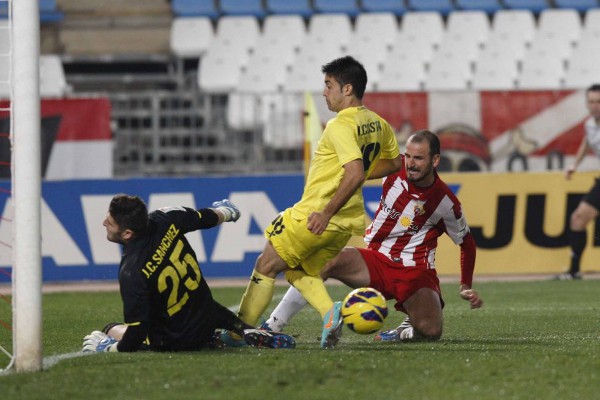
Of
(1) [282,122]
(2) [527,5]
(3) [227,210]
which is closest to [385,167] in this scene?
(3) [227,210]

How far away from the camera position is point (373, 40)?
65.6ft

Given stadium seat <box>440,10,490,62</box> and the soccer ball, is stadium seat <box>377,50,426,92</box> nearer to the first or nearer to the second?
stadium seat <box>440,10,490,62</box>

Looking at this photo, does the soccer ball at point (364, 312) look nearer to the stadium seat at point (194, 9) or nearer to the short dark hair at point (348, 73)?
the short dark hair at point (348, 73)

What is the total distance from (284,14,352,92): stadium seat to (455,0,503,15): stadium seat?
2.10 meters

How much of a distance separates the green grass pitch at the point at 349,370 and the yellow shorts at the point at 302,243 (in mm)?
506

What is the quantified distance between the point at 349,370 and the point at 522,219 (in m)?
8.42

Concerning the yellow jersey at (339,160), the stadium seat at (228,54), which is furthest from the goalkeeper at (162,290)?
the stadium seat at (228,54)

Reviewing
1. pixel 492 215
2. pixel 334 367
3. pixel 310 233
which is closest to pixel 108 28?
pixel 492 215

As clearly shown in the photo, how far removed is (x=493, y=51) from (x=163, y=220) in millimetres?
13990

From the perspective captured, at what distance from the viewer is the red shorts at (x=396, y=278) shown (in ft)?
25.1

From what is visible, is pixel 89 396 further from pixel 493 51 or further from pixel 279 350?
pixel 493 51

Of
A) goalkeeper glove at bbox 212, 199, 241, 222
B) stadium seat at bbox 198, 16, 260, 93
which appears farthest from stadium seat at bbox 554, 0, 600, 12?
goalkeeper glove at bbox 212, 199, 241, 222

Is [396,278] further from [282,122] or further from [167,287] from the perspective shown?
[282,122]

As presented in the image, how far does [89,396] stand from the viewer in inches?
196
